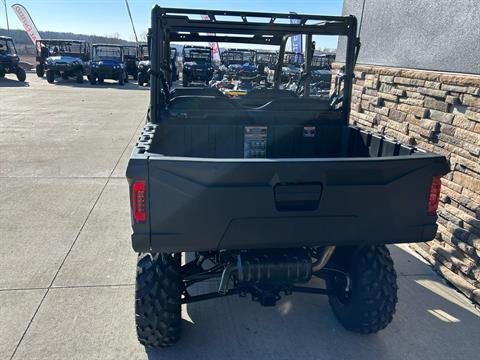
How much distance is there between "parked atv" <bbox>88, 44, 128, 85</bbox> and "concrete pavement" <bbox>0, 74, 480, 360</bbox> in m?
17.4

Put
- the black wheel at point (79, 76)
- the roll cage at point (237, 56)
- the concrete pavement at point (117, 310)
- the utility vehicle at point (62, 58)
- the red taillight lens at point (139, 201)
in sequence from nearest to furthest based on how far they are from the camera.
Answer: the red taillight lens at point (139, 201) < the concrete pavement at point (117, 310) < the utility vehicle at point (62, 58) < the black wheel at point (79, 76) < the roll cage at point (237, 56)

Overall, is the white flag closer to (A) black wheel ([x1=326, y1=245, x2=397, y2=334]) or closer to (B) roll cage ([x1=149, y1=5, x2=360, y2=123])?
(B) roll cage ([x1=149, y1=5, x2=360, y2=123])

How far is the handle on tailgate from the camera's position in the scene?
2.18m

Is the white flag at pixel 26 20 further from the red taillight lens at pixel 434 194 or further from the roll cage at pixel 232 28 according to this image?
the red taillight lens at pixel 434 194

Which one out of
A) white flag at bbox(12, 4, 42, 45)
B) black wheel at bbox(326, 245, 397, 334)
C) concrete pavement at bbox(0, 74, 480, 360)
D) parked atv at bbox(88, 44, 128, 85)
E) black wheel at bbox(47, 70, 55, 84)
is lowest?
concrete pavement at bbox(0, 74, 480, 360)

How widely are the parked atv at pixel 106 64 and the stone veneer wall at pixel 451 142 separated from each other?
764 inches

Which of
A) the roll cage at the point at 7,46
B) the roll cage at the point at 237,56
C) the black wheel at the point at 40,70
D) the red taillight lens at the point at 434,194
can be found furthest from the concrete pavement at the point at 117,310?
the black wheel at the point at 40,70

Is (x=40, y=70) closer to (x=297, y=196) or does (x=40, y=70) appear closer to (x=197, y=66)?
(x=197, y=66)

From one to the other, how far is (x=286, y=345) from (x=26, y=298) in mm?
2035

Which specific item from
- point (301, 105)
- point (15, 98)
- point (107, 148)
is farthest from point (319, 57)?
point (301, 105)

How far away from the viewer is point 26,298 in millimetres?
3184

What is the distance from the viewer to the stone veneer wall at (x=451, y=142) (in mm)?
3379

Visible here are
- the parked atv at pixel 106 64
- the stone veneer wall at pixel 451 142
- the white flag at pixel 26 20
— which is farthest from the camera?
the white flag at pixel 26 20

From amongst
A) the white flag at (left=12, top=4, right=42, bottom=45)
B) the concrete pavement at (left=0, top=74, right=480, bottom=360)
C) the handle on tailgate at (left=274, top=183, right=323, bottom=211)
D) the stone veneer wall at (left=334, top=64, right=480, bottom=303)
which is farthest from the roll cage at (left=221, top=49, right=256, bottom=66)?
the handle on tailgate at (left=274, top=183, right=323, bottom=211)
